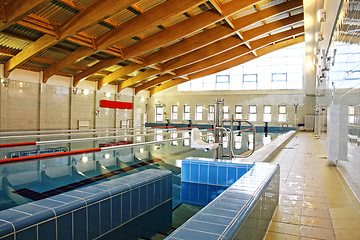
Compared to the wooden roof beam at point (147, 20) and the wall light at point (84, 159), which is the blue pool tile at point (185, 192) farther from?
the wooden roof beam at point (147, 20)

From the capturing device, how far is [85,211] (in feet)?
7.43

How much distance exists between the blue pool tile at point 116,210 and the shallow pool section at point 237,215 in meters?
1.11

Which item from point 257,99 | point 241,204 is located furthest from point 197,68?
point 241,204

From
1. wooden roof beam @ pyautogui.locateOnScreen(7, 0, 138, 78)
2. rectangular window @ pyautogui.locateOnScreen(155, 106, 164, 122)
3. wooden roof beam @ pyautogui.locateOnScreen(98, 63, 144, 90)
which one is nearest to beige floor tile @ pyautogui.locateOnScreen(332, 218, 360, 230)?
wooden roof beam @ pyautogui.locateOnScreen(7, 0, 138, 78)

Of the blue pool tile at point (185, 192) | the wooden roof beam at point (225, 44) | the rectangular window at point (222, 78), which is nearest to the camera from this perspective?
the blue pool tile at point (185, 192)

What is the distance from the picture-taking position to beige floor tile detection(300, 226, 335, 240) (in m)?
2.15

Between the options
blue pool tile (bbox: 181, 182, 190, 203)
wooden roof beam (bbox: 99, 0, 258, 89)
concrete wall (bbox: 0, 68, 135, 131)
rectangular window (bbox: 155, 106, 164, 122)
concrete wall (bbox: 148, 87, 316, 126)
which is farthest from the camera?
rectangular window (bbox: 155, 106, 164, 122)

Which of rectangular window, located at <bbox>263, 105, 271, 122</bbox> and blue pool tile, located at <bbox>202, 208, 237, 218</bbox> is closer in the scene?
blue pool tile, located at <bbox>202, 208, 237, 218</bbox>

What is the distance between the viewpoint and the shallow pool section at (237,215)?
137 centimetres

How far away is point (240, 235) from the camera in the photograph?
1.49 metres

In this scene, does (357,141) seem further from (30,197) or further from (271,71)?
(271,71)

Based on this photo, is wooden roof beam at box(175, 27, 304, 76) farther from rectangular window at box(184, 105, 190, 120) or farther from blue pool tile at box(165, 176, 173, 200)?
blue pool tile at box(165, 176, 173, 200)

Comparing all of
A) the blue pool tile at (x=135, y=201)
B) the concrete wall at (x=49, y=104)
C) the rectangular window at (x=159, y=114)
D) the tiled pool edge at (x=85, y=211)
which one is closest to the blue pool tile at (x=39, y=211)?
the tiled pool edge at (x=85, y=211)

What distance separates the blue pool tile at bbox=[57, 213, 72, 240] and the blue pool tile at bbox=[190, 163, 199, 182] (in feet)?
6.91
